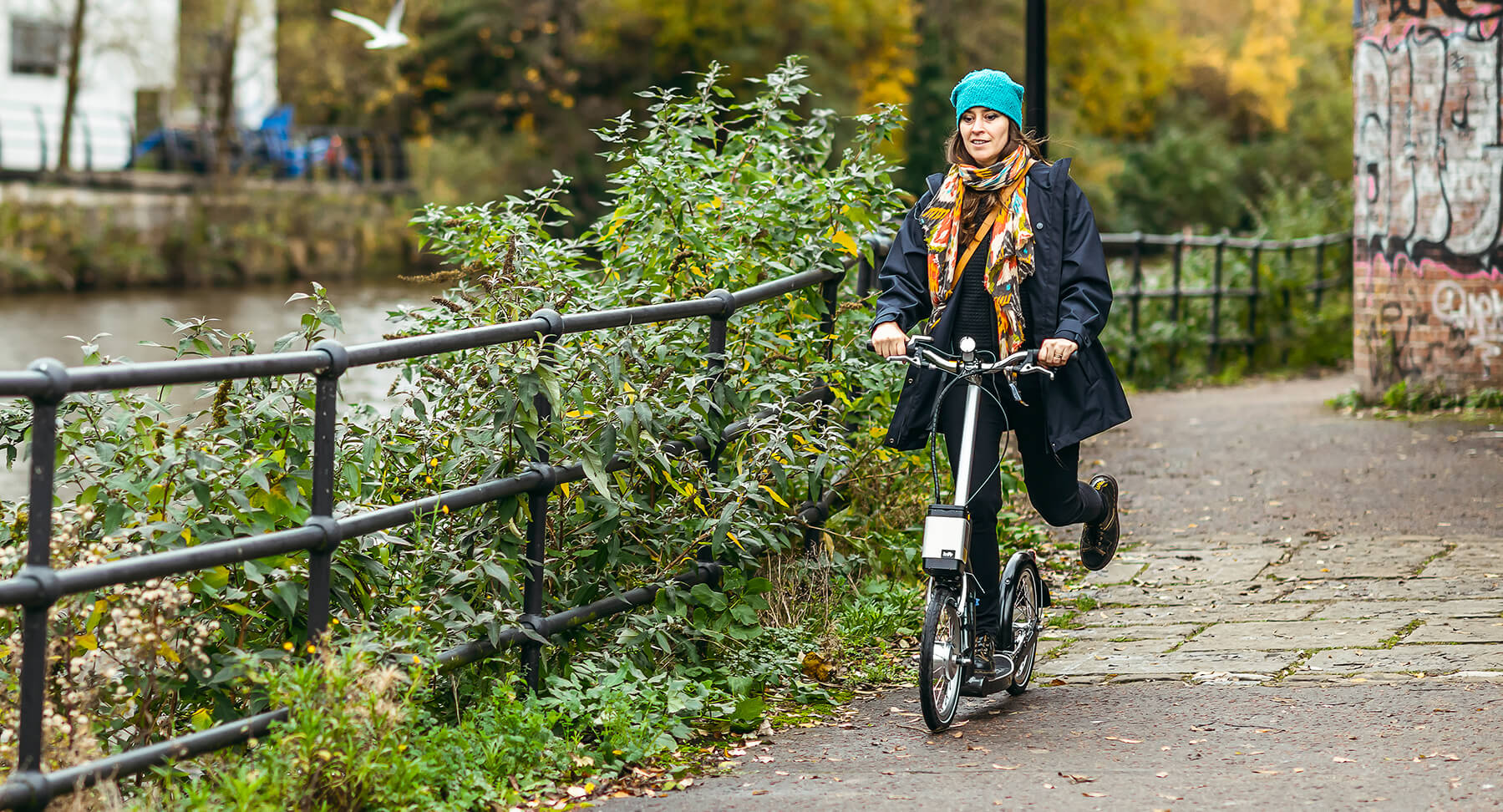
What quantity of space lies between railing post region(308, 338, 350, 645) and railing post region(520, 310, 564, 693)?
0.68 metres

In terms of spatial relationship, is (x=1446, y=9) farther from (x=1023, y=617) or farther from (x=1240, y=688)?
(x=1023, y=617)

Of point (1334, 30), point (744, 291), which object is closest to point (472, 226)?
point (744, 291)

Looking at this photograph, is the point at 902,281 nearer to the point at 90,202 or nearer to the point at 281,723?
the point at 281,723

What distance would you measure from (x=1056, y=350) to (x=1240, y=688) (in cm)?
123

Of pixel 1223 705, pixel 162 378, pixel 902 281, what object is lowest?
pixel 1223 705

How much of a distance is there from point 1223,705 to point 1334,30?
Answer: 53082 mm

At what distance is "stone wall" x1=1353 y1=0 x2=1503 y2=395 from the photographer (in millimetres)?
9883

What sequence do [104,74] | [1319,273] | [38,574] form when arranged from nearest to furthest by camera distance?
[38,574] → [1319,273] → [104,74]

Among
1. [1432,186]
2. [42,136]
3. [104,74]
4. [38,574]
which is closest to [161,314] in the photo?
[1432,186]

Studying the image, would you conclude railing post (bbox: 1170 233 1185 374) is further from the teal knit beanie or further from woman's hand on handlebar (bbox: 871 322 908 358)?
woman's hand on handlebar (bbox: 871 322 908 358)

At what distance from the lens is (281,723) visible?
11.6 feet

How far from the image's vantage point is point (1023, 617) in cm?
476

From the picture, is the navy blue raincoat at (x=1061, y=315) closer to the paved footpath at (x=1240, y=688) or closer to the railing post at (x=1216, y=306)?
the paved footpath at (x=1240, y=688)

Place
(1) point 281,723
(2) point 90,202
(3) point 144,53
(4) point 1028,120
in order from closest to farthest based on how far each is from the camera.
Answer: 1. (1) point 281,723
2. (4) point 1028,120
3. (2) point 90,202
4. (3) point 144,53
